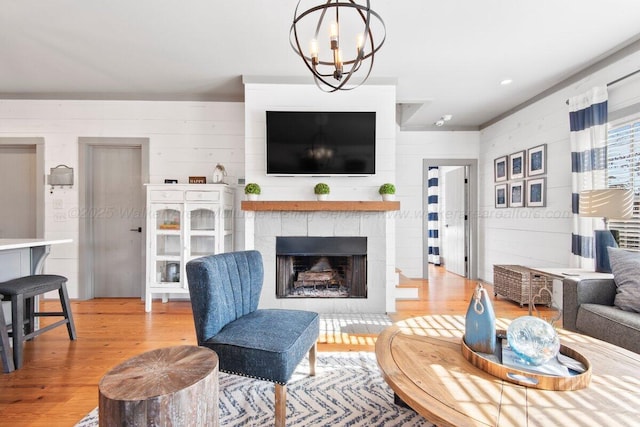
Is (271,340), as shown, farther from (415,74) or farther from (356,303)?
(415,74)

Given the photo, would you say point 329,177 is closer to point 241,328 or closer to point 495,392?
point 241,328

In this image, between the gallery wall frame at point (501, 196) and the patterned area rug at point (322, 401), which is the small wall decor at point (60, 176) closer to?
the patterned area rug at point (322, 401)

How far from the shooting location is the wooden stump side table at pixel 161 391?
984mm

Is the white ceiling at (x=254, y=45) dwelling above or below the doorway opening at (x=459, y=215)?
above

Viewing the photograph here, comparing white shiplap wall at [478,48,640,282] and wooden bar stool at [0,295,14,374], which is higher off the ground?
white shiplap wall at [478,48,640,282]

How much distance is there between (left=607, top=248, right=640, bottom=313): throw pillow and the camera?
78.2 inches

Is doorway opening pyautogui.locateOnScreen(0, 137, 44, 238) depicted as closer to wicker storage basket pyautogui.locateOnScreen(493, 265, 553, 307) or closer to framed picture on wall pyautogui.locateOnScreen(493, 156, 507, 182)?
wicker storage basket pyautogui.locateOnScreen(493, 265, 553, 307)

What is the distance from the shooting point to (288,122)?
3281 mm

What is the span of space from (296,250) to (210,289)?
1.77 m

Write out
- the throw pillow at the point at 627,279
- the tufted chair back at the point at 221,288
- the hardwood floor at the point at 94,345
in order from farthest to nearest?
the throw pillow at the point at 627,279
the hardwood floor at the point at 94,345
the tufted chair back at the point at 221,288

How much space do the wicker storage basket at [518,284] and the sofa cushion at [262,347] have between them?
295 centimetres

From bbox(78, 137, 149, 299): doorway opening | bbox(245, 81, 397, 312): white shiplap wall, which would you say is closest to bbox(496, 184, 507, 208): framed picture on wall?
bbox(245, 81, 397, 312): white shiplap wall

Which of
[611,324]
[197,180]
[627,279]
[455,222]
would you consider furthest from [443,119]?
[197,180]

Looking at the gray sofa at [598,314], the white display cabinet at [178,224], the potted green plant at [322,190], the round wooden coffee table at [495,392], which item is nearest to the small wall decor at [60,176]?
the white display cabinet at [178,224]
